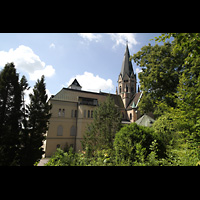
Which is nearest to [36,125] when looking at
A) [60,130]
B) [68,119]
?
[60,130]

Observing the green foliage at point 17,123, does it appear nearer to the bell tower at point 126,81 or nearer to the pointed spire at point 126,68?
the bell tower at point 126,81

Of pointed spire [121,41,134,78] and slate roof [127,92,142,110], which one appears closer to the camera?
slate roof [127,92,142,110]

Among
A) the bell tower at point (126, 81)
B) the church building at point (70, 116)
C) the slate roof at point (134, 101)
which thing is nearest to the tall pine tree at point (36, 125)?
the church building at point (70, 116)

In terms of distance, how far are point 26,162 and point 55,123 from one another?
480 inches

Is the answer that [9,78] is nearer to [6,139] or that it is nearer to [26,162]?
[6,139]

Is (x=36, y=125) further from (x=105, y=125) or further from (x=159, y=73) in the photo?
(x=159, y=73)

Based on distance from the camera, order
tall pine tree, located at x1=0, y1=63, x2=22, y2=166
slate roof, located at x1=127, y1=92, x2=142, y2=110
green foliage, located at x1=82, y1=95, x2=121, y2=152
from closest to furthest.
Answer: tall pine tree, located at x1=0, y1=63, x2=22, y2=166, green foliage, located at x1=82, y1=95, x2=121, y2=152, slate roof, located at x1=127, y1=92, x2=142, y2=110

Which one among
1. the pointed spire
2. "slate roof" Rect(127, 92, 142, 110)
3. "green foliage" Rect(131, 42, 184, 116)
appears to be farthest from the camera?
the pointed spire

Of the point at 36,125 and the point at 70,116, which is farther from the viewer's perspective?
the point at 70,116

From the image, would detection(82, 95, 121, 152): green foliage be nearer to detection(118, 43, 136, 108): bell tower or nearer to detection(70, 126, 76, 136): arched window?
detection(70, 126, 76, 136): arched window

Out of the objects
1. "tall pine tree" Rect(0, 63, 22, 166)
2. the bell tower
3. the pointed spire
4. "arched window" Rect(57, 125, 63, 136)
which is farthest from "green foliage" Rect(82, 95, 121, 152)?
the pointed spire

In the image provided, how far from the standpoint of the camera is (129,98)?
132 ft
